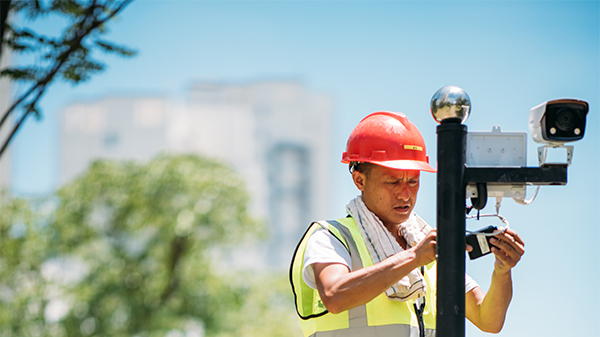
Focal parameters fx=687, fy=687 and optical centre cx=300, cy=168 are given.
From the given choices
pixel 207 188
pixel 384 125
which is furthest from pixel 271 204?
pixel 384 125

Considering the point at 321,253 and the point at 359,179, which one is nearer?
the point at 321,253

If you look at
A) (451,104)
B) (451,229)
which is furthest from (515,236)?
(451,104)

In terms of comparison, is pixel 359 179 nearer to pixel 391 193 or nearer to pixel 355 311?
pixel 391 193

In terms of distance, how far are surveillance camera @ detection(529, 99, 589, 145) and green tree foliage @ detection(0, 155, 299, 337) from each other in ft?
54.1

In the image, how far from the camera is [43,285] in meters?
18.5

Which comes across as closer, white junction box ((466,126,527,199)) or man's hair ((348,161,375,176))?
white junction box ((466,126,527,199))

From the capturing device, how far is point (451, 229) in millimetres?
2330

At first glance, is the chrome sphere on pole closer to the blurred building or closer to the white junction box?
the white junction box

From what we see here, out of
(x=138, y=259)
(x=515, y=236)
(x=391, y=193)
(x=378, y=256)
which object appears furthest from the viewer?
(x=138, y=259)

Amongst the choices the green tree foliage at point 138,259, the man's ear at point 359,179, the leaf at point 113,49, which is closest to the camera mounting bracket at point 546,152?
the man's ear at point 359,179

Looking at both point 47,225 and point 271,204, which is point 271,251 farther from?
point 47,225

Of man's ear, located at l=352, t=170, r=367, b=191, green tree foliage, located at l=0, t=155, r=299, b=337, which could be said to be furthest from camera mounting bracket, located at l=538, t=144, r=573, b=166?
green tree foliage, located at l=0, t=155, r=299, b=337

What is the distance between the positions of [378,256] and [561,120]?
1014 mm

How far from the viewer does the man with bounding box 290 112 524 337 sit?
2.69 meters
